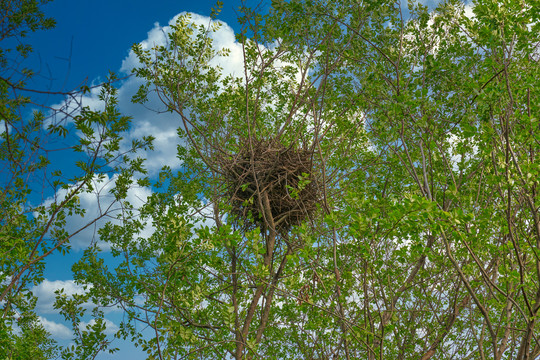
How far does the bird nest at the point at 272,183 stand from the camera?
5305mm

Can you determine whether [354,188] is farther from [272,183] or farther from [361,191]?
[272,183]

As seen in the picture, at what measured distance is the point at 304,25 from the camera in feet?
18.2

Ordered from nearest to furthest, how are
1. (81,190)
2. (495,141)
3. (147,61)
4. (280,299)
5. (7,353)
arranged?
(7,353) → (495,141) → (81,190) → (147,61) → (280,299)

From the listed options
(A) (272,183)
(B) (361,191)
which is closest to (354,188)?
(B) (361,191)

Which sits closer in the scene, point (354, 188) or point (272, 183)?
point (272, 183)

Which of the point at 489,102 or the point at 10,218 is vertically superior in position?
the point at 489,102

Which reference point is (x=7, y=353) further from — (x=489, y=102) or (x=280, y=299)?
(x=489, y=102)

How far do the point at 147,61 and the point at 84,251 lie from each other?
3.28 metres

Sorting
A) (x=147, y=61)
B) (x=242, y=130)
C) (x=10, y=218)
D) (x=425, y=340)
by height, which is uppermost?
(x=147, y=61)

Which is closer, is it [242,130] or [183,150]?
[242,130]

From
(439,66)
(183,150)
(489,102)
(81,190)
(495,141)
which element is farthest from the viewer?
(183,150)

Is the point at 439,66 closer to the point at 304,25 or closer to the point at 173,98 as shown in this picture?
the point at 304,25

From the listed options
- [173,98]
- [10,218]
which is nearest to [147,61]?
[173,98]

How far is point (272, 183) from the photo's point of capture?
17.7ft
